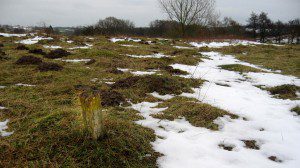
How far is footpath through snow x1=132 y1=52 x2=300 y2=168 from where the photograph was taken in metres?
2.59

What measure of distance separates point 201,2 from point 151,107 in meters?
33.3

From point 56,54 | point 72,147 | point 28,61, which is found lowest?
point 72,147

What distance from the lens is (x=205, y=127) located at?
340cm

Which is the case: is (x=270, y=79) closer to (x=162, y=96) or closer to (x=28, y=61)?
(x=162, y=96)

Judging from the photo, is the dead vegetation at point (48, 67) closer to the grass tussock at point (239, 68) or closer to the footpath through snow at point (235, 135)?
the footpath through snow at point (235, 135)

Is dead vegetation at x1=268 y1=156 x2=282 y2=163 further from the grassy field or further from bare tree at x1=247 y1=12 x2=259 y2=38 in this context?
bare tree at x1=247 y1=12 x2=259 y2=38

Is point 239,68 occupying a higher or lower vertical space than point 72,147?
higher

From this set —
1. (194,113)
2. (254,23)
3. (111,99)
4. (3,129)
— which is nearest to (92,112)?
(3,129)

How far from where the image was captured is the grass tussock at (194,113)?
351 centimetres

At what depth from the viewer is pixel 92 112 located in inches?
91.3

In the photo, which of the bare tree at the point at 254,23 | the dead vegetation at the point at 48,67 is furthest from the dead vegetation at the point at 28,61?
the bare tree at the point at 254,23

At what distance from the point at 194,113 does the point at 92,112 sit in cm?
191

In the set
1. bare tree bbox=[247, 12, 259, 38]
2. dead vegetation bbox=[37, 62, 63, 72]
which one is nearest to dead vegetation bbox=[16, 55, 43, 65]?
dead vegetation bbox=[37, 62, 63, 72]

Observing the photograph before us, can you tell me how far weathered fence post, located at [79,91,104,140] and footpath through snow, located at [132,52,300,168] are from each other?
0.73 metres
